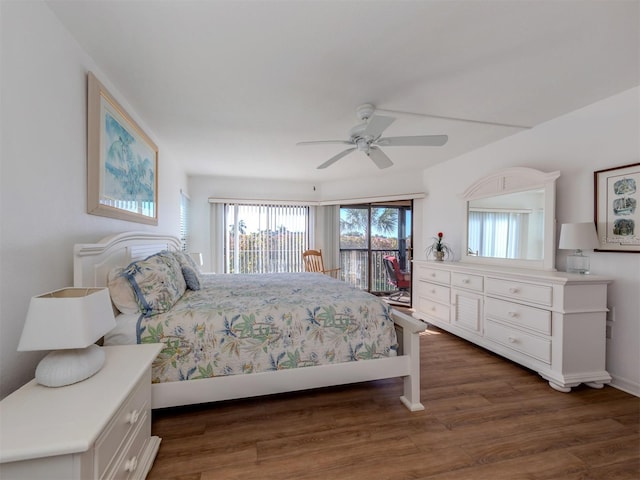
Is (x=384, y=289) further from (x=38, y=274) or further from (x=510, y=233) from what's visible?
(x=38, y=274)

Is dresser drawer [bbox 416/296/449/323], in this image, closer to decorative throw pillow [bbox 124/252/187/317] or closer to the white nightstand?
decorative throw pillow [bbox 124/252/187/317]

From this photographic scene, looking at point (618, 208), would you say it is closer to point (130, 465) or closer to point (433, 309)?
point (433, 309)

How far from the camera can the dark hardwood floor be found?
1477 mm

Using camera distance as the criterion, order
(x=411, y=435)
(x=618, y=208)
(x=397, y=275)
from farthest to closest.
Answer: (x=397, y=275) → (x=618, y=208) → (x=411, y=435)

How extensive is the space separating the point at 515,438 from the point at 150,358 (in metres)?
2.13

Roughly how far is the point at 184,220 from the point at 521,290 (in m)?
4.70

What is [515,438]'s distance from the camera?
1716 millimetres

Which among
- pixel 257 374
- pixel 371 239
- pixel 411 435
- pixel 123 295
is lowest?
pixel 411 435

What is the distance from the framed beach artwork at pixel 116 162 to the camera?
1.84 m

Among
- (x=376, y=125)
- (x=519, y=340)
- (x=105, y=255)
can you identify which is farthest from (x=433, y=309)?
(x=105, y=255)

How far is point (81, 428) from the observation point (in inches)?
35.5

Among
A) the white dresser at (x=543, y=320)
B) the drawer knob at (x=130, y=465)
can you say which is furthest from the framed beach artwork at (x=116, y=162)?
the white dresser at (x=543, y=320)

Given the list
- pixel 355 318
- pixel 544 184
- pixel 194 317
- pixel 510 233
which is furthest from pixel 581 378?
pixel 194 317

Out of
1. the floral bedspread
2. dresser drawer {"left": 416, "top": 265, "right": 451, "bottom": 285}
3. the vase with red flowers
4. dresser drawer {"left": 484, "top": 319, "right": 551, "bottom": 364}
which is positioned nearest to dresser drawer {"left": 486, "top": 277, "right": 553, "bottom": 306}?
dresser drawer {"left": 484, "top": 319, "right": 551, "bottom": 364}
